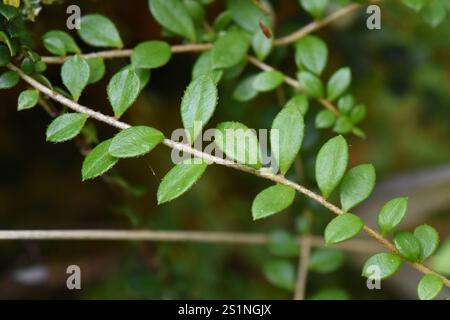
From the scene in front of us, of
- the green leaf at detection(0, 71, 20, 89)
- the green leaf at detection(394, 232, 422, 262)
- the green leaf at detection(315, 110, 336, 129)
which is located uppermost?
the green leaf at detection(315, 110, 336, 129)

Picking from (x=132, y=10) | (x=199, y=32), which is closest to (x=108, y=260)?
(x=132, y=10)

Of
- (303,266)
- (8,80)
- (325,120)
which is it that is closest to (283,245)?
(303,266)

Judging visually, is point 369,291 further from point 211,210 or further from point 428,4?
point 428,4

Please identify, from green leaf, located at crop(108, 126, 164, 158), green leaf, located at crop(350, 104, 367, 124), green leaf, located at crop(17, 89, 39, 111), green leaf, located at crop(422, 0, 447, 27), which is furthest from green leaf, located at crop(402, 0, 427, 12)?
green leaf, located at crop(17, 89, 39, 111)

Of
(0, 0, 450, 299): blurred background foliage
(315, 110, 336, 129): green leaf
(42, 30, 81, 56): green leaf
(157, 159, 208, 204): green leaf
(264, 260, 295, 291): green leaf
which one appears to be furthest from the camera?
(0, 0, 450, 299): blurred background foliage

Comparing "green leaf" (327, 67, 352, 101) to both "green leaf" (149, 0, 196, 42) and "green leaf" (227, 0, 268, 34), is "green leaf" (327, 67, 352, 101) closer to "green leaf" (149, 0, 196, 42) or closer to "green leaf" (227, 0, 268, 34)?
"green leaf" (227, 0, 268, 34)

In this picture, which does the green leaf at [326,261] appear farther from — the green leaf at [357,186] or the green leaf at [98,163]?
the green leaf at [98,163]
